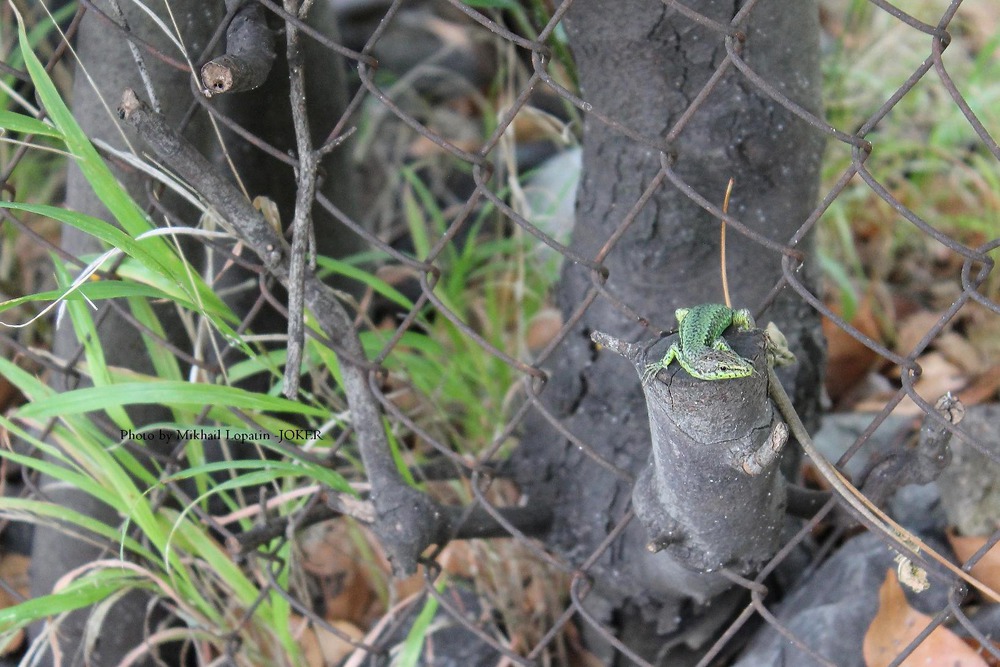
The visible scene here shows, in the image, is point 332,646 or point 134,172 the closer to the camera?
point 134,172

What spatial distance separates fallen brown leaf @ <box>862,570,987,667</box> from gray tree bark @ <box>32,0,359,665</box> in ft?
3.90

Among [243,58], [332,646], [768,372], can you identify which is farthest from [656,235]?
[332,646]

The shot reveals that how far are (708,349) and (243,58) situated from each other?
64 centimetres

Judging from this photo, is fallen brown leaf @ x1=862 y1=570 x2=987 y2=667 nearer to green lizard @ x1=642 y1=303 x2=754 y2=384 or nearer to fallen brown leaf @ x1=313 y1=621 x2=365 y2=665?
green lizard @ x1=642 y1=303 x2=754 y2=384

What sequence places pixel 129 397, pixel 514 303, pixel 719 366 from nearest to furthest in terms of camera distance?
pixel 719 366
pixel 129 397
pixel 514 303

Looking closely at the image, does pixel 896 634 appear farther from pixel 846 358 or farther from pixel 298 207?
pixel 298 207

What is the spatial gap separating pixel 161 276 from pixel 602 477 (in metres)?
0.74

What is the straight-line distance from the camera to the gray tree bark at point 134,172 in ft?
5.22

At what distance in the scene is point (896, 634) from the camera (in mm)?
1365

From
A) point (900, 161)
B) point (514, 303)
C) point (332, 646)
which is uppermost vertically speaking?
point (900, 161)

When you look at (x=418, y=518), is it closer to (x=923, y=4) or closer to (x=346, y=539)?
(x=346, y=539)

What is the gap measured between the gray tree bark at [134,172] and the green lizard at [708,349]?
99cm

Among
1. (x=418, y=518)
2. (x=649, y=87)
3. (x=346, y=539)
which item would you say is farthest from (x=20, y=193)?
(x=649, y=87)

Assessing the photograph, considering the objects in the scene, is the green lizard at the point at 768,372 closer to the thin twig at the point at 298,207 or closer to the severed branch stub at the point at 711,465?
the severed branch stub at the point at 711,465
